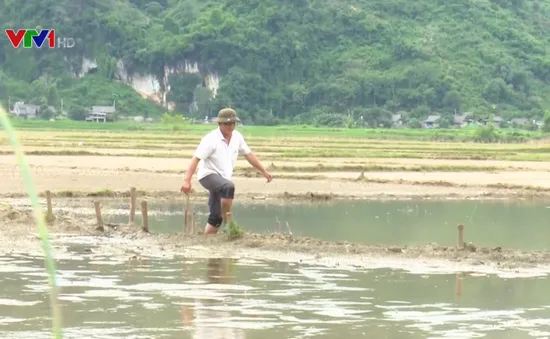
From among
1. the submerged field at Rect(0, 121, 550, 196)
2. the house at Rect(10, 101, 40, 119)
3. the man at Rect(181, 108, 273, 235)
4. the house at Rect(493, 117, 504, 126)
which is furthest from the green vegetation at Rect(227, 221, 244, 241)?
the house at Rect(493, 117, 504, 126)

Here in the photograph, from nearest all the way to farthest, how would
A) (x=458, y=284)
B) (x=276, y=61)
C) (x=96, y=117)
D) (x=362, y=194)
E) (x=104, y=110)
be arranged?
(x=458, y=284)
(x=362, y=194)
(x=96, y=117)
(x=104, y=110)
(x=276, y=61)

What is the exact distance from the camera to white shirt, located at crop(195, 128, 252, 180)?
10609mm

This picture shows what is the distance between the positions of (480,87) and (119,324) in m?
92.9

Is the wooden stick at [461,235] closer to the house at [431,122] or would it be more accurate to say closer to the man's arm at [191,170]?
the man's arm at [191,170]

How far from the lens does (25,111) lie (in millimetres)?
86938

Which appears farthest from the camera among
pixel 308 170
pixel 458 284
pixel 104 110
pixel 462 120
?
Answer: pixel 462 120

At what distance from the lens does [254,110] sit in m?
94.8

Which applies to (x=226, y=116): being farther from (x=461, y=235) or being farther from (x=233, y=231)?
(x=461, y=235)

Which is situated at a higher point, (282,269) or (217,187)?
(217,187)

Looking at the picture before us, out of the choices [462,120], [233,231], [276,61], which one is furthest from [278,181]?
[276,61]

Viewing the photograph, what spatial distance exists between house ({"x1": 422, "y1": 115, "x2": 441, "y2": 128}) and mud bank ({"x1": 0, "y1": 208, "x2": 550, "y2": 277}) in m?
79.7

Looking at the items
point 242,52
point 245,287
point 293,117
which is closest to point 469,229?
point 245,287

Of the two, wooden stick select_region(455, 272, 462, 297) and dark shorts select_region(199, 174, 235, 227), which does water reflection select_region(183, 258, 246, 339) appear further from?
dark shorts select_region(199, 174, 235, 227)

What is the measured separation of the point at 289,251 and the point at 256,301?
327cm
